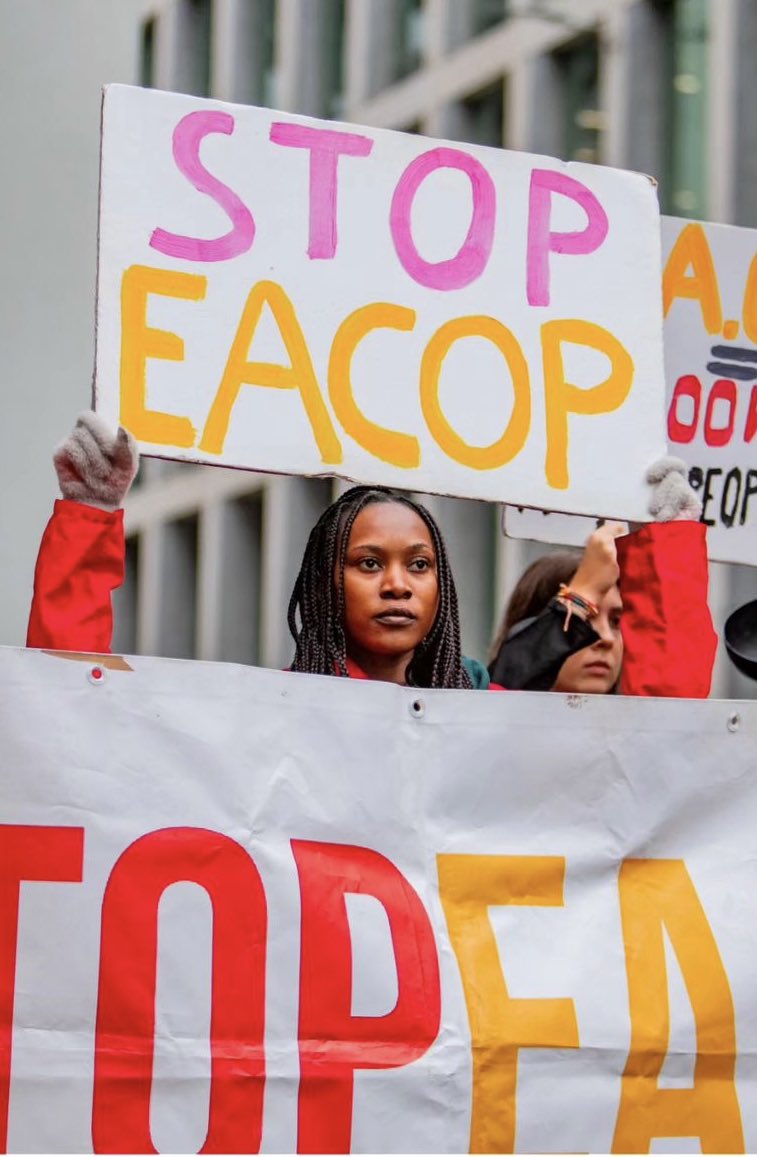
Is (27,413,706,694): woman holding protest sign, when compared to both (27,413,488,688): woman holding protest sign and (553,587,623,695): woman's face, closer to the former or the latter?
(27,413,488,688): woman holding protest sign

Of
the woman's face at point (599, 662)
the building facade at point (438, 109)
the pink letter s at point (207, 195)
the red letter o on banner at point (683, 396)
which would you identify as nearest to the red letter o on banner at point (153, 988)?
the pink letter s at point (207, 195)

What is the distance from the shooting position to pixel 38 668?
10.3 ft

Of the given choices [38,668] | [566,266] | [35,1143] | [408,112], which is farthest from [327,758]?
[408,112]

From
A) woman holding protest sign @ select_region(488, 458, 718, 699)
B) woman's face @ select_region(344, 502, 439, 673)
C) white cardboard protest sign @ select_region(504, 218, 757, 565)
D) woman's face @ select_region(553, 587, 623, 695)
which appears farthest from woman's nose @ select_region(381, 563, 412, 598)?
white cardboard protest sign @ select_region(504, 218, 757, 565)

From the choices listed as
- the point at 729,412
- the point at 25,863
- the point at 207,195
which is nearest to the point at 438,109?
the point at 729,412

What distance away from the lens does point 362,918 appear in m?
3.21

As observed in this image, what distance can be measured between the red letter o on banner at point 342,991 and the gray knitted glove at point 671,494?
0.73 meters

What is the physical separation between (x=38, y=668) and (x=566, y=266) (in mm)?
1136

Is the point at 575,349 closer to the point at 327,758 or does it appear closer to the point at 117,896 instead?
the point at 327,758

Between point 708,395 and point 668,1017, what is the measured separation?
4.87ft

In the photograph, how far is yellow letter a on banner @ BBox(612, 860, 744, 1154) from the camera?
10.7 ft

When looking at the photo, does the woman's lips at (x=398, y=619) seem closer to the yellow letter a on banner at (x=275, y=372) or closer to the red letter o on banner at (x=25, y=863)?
the yellow letter a on banner at (x=275, y=372)

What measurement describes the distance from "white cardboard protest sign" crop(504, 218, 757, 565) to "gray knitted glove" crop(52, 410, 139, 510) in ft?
4.33

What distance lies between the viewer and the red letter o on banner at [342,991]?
310 centimetres
